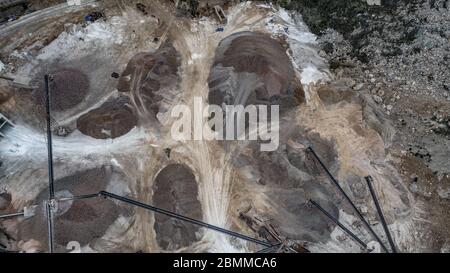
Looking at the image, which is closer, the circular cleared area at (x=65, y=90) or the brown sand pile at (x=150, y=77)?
the circular cleared area at (x=65, y=90)

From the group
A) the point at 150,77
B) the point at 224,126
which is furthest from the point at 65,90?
the point at 224,126

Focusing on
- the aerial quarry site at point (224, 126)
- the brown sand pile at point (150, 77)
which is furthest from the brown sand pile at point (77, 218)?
the brown sand pile at point (150, 77)

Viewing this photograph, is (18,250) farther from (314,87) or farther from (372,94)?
(372,94)

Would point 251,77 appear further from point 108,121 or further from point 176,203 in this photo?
point 108,121

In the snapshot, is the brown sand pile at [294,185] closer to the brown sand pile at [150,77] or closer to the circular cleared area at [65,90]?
the brown sand pile at [150,77]

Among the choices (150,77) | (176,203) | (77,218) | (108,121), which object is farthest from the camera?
(150,77)

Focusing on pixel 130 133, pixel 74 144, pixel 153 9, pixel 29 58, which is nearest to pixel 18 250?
pixel 74 144
